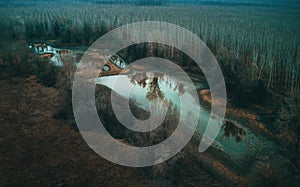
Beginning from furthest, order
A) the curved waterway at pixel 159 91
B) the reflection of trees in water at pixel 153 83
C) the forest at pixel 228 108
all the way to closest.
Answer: the reflection of trees in water at pixel 153 83 < the curved waterway at pixel 159 91 < the forest at pixel 228 108

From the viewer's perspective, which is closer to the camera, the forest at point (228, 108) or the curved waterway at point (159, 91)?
the forest at point (228, 108)

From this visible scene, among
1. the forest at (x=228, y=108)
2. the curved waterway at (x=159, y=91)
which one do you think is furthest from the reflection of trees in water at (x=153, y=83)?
the forest at (x=228, y=108)

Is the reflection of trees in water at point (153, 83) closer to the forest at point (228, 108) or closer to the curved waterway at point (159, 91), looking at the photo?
the curved waterway at point (159, 91)

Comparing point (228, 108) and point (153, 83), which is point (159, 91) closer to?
point (153, 83)

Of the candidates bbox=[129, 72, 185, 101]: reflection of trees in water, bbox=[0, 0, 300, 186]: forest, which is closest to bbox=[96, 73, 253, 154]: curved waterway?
bbox=[129, 72, 185, 101]: reflection of trees in water

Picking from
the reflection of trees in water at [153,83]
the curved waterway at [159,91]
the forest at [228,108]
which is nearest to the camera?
the forest at [228,108]

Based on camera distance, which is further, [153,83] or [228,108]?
[153,83]

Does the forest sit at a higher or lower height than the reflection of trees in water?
higher

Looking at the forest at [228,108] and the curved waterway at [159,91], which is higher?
the forest at [228,108]

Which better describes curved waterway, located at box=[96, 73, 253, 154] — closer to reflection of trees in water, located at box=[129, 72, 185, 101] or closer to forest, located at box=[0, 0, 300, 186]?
reflection of trees in water, located at box=[129, 72, 185, 101]

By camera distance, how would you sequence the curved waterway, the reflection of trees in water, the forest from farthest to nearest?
the reflection of trees in water < the curved waterway < the forest

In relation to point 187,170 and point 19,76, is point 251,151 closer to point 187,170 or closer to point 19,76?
point 187,170

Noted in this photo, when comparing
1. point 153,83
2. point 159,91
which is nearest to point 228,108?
point 159,91
